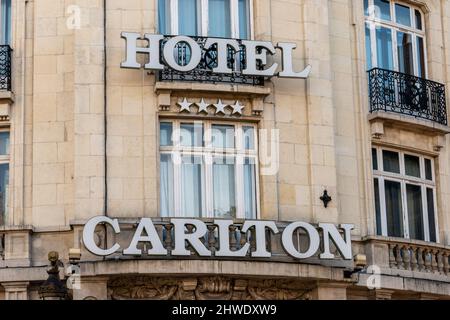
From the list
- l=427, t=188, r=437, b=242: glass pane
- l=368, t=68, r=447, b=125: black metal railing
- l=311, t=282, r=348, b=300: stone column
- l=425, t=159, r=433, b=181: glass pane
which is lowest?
l=311, t=282, r=348, b=300: stone column

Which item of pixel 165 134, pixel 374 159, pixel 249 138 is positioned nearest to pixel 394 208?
pixel 374 159

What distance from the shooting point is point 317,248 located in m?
26.4

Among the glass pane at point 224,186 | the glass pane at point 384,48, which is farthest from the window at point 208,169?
the glass pane at point 384,48

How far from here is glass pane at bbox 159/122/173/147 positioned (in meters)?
27.0

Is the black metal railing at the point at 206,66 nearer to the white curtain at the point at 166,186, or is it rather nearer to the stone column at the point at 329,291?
the white curtain at the point at 166,186

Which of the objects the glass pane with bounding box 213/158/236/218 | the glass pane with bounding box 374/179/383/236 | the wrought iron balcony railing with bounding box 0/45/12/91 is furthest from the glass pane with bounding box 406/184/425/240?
the wrought iron balcony railing with bounding box 0/45/12/91

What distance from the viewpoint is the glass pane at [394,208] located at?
29062 millimetres

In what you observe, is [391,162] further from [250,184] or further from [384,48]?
[250,184]

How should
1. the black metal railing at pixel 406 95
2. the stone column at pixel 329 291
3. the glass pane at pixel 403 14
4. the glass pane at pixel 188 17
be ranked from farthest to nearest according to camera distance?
the glass pane at pixel 403 14 → the black metal railing at pixel 406 95 → the glass pane at pixel 188 17 → the stone column at pixel 329 291

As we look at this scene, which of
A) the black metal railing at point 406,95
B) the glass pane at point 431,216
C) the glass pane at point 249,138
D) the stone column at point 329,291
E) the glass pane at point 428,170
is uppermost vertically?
the black metal railing at point 406,95

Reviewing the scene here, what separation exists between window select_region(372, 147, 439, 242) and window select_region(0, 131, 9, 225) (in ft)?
25.2

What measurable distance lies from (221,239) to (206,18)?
480 cm

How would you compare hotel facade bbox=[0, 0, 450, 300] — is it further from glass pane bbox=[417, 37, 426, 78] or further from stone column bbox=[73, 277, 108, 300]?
glass pane bbox=[417, 37, 426, 78]

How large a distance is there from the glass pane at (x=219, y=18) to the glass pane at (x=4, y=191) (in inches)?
195
